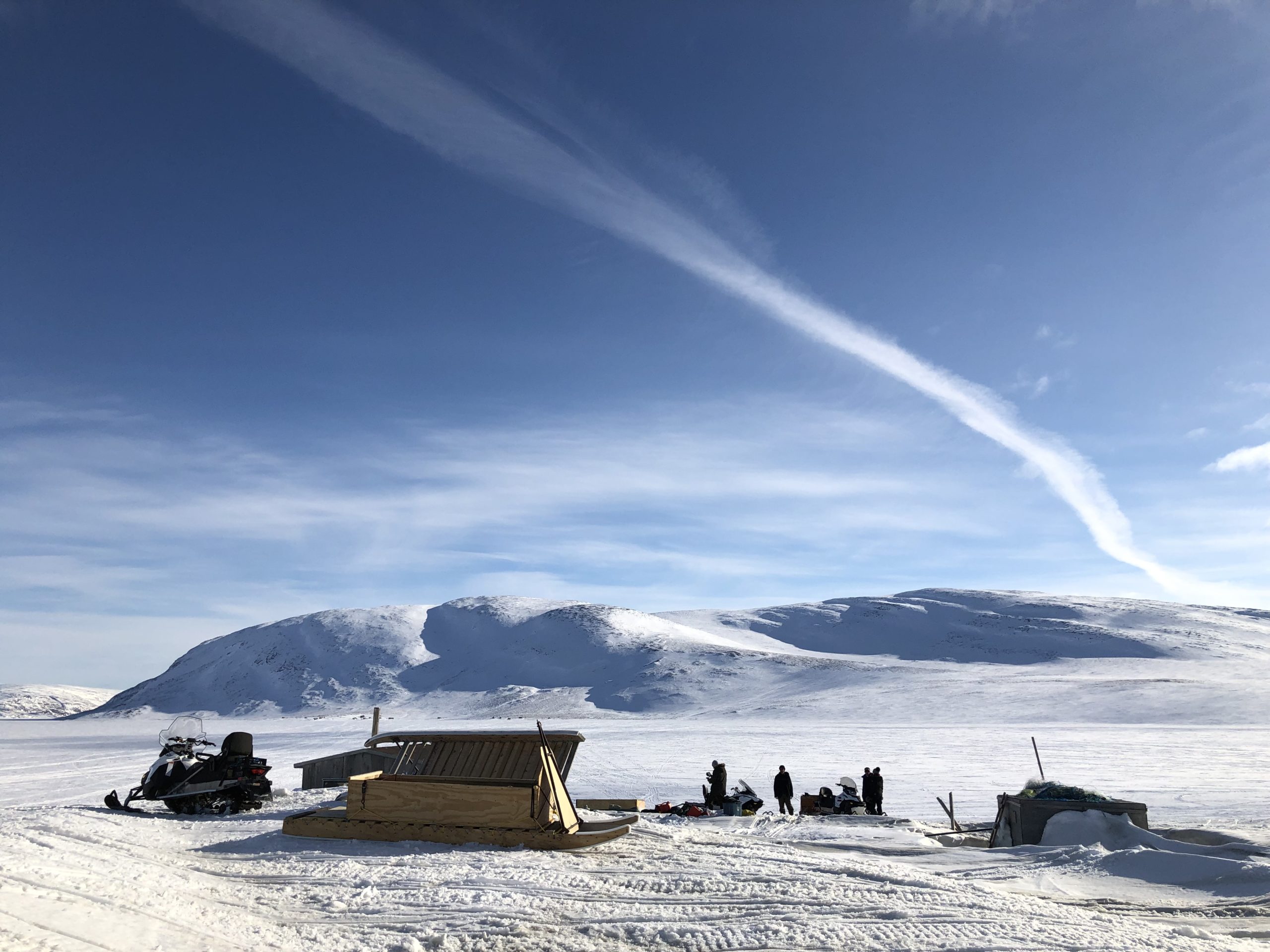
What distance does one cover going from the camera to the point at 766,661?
94.6m

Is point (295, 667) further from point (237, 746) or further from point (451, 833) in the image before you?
point (451, 833)

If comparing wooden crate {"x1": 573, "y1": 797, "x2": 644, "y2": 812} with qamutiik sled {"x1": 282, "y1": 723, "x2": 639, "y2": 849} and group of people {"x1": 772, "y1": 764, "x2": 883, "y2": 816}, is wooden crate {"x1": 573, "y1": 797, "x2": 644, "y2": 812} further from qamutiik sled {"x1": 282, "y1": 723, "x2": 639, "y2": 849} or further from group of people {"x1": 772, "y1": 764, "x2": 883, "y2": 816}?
qamutiik sled {"x1": 282, "y1": 723, "x2": 639, "y2": 849}

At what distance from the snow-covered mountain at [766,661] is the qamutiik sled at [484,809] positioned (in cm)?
5196

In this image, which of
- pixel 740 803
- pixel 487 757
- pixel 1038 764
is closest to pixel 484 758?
pixel 487 757

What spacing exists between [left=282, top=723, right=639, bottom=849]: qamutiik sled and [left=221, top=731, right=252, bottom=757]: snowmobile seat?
512 cm

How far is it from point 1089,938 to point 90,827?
12.4 metres

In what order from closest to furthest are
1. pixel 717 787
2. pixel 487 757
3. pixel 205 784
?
pixel 487 757, pixel 205 784, pixel 717 787

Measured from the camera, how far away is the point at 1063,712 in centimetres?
5834

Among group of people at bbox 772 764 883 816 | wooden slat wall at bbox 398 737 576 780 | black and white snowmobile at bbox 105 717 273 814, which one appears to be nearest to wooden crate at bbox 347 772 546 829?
wooden slat wall at bbox 398 737 576 780

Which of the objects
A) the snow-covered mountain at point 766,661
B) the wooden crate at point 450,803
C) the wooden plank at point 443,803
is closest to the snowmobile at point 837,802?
the wooden crate at point 450,803

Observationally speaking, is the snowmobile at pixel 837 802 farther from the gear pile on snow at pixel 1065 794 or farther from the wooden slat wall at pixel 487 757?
the wooden slat wall at pixel 487 757

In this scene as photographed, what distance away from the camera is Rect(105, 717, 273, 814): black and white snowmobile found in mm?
15867

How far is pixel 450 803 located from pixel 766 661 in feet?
285

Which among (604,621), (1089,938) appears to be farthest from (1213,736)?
(604,621)
